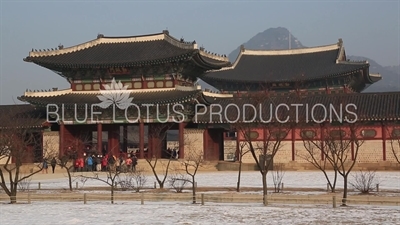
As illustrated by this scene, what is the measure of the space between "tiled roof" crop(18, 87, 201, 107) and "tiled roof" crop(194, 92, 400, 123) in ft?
6.59

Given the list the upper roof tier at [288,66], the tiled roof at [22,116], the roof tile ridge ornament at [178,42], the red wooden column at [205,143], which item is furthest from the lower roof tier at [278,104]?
the upper roof tier at [288,66]

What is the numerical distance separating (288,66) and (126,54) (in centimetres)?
2126

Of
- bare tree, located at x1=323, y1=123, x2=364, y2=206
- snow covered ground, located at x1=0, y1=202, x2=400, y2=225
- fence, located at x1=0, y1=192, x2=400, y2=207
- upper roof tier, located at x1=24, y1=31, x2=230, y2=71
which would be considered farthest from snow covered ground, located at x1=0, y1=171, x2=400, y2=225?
upper roof tier, located at x1=24, y1=31, x2=230, y2=71

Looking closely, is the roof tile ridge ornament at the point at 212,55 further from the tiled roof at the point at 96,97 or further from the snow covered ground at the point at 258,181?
the snow covered ground at the point at 258,181

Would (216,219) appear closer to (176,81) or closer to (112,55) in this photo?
(176,81)

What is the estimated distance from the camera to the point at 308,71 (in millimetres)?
60344

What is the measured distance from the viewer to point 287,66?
63.3 m

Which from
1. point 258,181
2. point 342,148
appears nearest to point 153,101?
point 258,181

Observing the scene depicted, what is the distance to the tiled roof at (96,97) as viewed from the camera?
43969 mm

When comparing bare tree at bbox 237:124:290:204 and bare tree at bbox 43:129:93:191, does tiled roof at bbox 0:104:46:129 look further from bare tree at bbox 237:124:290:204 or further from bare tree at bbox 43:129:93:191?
bare tree at bbox 237:124:290:204

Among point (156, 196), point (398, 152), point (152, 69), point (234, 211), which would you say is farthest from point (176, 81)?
point (234, 211)

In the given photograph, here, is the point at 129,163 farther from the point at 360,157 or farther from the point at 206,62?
the point at 360,157

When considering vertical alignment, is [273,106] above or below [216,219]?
above

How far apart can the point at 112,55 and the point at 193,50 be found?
8.21 m
